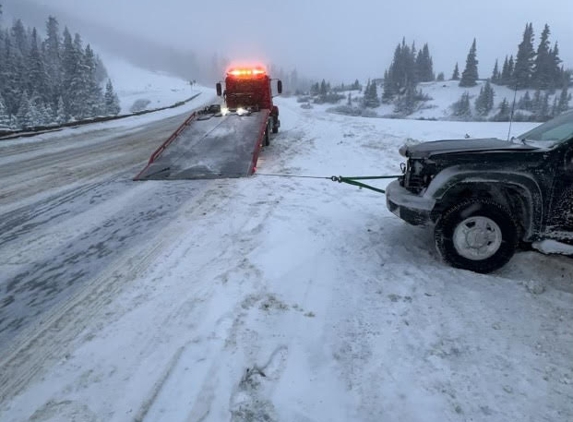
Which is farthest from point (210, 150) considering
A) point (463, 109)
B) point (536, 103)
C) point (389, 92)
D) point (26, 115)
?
point (389, 92)

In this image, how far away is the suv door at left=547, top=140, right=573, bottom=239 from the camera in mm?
4035

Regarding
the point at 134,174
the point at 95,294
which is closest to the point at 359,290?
the point at 95,294

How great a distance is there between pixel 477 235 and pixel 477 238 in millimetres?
38

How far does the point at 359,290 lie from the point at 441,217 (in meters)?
1.30

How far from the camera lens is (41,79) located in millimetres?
60812

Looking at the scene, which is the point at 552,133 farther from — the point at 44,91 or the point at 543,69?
the point at 543,69

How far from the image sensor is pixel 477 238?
4.28 metres

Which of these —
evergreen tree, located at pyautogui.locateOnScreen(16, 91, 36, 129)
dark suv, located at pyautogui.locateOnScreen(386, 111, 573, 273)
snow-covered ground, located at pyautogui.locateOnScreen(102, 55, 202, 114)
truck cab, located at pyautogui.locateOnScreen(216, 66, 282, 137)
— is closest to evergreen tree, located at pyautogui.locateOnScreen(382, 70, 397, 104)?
snow-covered ground, located at pyautogui.locateOnScreen(102, 55, 202, 114)

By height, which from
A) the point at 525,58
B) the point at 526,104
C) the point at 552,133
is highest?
the point at 525,58

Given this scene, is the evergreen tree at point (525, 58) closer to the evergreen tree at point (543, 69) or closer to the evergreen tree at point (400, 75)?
the evergreen tree at point (543, 69)

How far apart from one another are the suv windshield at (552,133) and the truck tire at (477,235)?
39.2 inches

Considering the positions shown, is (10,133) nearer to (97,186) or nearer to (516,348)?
(97,186)

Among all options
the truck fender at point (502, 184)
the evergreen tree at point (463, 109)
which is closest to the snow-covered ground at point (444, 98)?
the evergreen tree at point (463, 109)

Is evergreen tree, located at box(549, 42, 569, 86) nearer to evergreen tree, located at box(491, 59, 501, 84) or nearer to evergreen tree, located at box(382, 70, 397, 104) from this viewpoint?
evergreen tree, located at box(491, 59, 501, 84)
